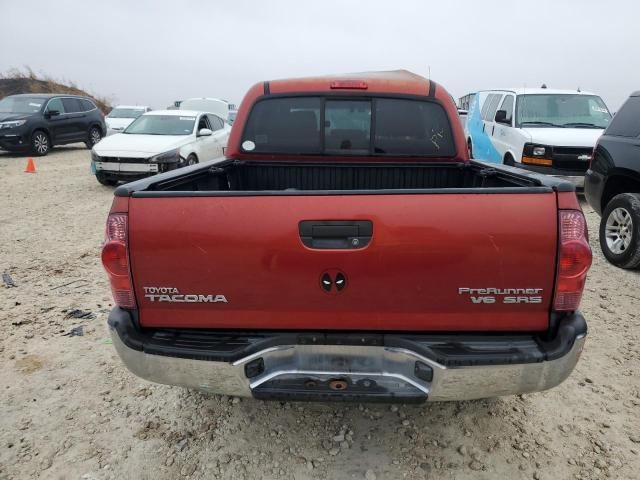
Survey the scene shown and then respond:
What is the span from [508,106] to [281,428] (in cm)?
873

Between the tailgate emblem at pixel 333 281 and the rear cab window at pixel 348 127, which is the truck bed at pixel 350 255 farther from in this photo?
the rear cab window at pixel 348 127

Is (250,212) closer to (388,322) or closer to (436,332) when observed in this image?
(388,322)

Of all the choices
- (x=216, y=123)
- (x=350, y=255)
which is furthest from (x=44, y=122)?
(x=350, y=255)

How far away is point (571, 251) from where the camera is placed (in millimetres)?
1921

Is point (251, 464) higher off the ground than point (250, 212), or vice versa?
point (250, 212)

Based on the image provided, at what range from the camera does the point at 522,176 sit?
2.59 metres

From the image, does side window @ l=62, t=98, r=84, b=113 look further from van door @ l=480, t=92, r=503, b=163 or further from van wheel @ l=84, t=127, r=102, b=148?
van door @ l=480, t=92, r=503, b=163

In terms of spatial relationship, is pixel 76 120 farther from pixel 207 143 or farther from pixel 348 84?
pixel 348 84

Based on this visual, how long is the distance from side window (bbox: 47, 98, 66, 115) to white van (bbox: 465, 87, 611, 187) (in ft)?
43.1

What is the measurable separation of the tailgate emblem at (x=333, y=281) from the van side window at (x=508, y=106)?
831 centimetres

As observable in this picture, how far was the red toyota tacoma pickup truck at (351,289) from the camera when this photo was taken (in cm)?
193

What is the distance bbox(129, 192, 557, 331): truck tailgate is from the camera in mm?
1925

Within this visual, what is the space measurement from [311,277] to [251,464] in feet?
3.68

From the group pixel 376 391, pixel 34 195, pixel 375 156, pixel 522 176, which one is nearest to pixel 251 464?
pixel 376 391
